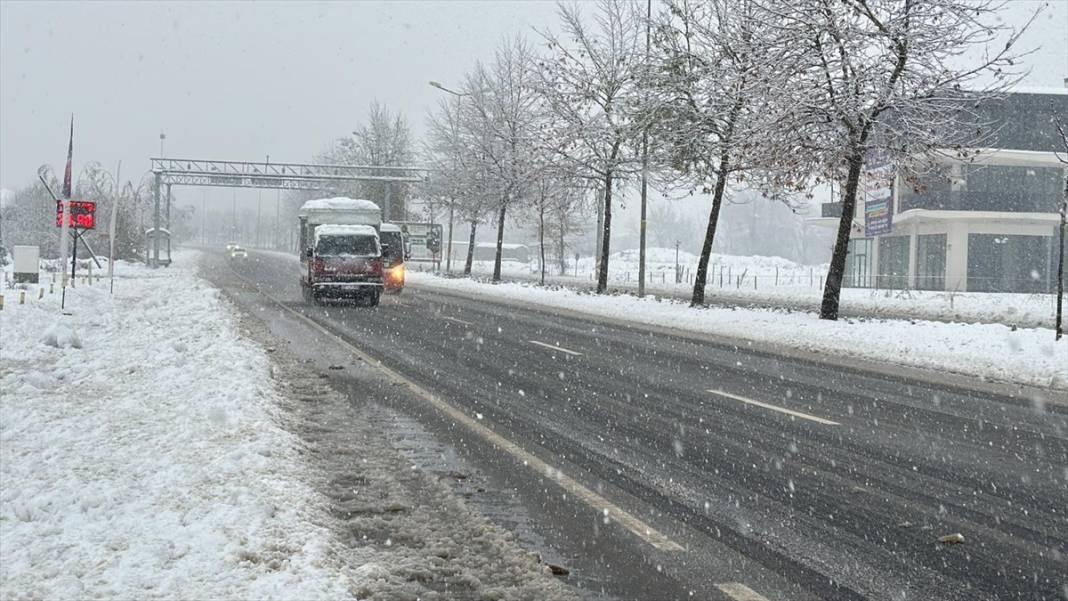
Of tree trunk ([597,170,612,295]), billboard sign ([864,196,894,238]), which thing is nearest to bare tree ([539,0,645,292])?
tree trunk ([597,170,612,295])

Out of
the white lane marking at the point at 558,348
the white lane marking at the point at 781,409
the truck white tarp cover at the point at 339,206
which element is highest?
the truck white tarp cover at the point at 339,206

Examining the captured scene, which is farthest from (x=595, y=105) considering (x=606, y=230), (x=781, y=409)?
(x=781, y=409)

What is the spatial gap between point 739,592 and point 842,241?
1834 cm

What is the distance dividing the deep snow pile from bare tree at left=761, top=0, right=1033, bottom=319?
1433cm

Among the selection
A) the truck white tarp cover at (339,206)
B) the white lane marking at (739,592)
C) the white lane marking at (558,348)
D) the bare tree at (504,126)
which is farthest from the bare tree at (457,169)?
the white lane marking at (739,592)

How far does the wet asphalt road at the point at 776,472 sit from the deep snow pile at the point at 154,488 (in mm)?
1498

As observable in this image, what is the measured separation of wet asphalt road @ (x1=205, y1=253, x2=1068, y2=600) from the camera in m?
4.47

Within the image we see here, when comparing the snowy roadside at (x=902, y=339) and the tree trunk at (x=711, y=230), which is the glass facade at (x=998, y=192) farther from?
the snowy roadside at (x=902, y=339)

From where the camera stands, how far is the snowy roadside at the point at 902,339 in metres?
13.7

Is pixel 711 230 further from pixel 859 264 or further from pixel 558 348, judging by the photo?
pixel 859 264

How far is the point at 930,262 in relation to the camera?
1834 inches

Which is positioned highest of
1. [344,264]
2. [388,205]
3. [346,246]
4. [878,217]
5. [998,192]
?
[998,192]

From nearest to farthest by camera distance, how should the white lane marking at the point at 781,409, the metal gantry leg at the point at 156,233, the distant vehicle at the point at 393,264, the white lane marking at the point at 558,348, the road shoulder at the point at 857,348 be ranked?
the white lane marking at the point at 781,409
the road shoulder at the point at 857,348
the white lane marking at the point at 558,348
the distant vehicle at the point at 393,264
the metal gantry leg at the point at 156,233

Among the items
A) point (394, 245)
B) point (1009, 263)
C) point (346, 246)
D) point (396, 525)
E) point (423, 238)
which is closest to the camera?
point (396, 525)
